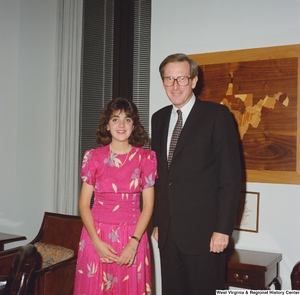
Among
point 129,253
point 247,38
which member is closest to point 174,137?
point 129,253

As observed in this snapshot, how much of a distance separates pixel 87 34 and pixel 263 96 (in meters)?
2.09

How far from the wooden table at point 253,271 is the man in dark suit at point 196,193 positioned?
0.49m

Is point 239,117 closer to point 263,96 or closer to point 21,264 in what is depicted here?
point 263,96

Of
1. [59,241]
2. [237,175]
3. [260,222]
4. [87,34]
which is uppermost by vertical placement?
[87,34]

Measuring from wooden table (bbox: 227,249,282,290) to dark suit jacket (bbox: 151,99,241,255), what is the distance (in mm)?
610

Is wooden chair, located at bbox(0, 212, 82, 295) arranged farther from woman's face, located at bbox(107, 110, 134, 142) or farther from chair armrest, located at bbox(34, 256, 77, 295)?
woman's face, located at bbox(107, 110, 134, 142)

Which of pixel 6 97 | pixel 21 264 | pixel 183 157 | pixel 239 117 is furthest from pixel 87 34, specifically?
pixel 21 264

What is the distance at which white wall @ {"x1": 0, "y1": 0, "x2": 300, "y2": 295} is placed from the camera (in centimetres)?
316

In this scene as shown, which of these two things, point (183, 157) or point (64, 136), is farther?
point (64, 136)

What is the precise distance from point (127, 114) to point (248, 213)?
1.21 m

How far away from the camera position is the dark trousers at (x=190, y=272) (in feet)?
7.20

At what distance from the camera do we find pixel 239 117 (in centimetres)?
301

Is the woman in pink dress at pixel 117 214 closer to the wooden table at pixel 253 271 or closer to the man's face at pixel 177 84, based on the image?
the man's face at pixel 177 84

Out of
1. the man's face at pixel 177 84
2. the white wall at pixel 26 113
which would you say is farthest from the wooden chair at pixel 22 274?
the white wall at pixel 26 113
